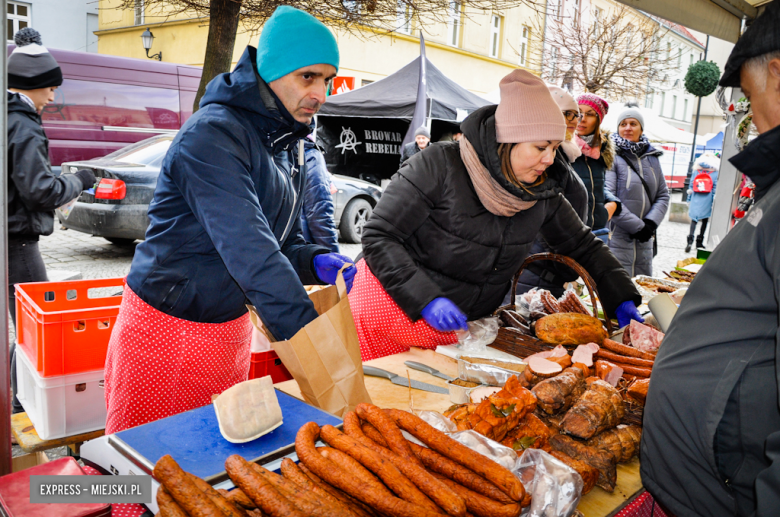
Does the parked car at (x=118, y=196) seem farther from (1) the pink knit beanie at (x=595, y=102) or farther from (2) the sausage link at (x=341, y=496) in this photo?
(2) the sausage link at (x=341, y=496)

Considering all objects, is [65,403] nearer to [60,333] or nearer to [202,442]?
[60,333]

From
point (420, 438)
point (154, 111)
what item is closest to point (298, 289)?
point (420, 438)

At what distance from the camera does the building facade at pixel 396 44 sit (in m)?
19.3

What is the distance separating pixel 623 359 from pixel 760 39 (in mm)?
1299

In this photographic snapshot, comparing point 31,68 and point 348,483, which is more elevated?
point 31,68

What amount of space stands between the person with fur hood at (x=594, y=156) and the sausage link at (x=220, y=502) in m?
4.11

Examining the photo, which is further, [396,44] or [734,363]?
[396,44]

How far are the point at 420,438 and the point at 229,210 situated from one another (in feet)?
2.88

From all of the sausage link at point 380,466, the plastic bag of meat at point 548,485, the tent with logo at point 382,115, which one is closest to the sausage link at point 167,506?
the sausage link at point 380,466

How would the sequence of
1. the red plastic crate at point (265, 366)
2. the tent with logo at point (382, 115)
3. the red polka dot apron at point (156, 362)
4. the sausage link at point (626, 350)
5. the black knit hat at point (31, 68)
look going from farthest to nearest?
the tent with logo at point (382, 115) → the black knit hat at point (31, 68) → the red plastic crate at point (265, 366) → the sausage link at point (626, 350) → the red polka dot apron at point (156, 362)

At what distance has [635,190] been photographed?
568cm

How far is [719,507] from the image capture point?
1385mm

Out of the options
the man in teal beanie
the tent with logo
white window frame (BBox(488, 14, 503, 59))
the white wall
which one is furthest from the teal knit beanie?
white window frame (BBox(488, 14, 503, 59))

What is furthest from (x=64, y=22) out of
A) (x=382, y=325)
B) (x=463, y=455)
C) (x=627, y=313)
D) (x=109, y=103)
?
(x=463, y=455)
